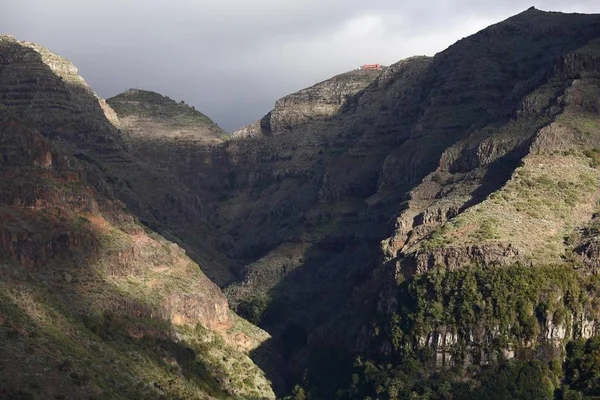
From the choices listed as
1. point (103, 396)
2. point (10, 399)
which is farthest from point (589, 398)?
point (10, 399)

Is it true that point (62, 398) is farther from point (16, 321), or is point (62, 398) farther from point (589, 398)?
point (589, 398)

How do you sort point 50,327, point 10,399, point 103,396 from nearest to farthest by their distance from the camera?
point 10,399 < point 103,396 < point 50,327

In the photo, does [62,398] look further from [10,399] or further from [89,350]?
[89,350]

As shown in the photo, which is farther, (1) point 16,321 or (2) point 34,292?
(2) point 34,292

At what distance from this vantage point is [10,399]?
6378 inches

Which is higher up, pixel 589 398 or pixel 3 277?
pixel 3 277

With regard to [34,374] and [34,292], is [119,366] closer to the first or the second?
[34,292]

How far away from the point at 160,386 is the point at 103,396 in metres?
21.8

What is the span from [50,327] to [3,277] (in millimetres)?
9216

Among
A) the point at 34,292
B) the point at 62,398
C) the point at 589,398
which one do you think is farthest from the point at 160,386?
the point at 589,398

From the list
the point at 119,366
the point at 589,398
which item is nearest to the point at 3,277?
the point at 119,366

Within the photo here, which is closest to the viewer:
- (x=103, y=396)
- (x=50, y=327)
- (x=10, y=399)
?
(x=10, y=399)

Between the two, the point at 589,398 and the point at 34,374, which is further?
the point at 589,398

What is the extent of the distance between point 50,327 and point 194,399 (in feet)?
63.9
